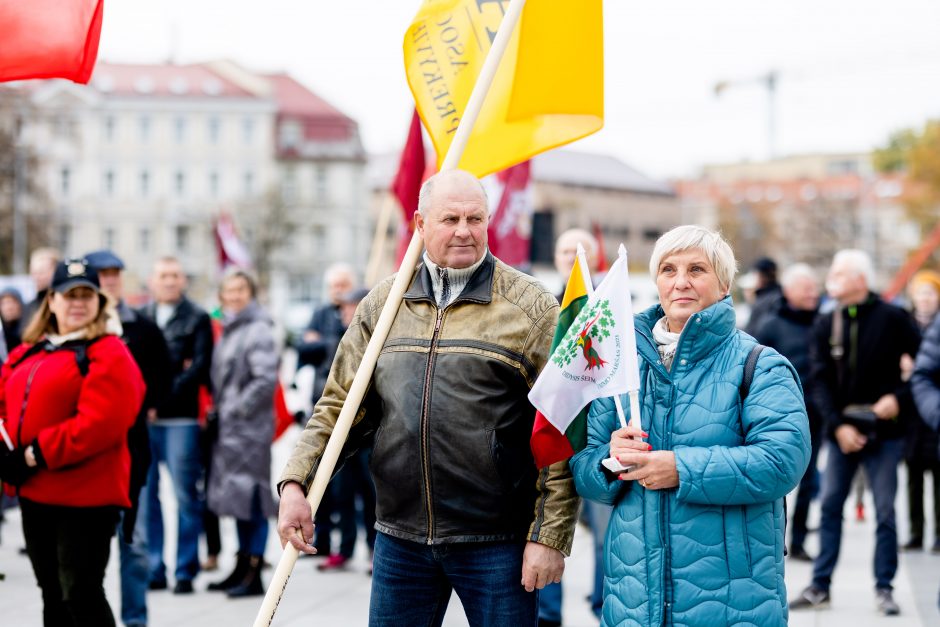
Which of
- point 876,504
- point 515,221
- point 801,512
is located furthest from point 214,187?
point 876,504

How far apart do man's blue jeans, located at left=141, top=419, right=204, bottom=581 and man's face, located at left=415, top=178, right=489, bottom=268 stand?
4812 millimetres

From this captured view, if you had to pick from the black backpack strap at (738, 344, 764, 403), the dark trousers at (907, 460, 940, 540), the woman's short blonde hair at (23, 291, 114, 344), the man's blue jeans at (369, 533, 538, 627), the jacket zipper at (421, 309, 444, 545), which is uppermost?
the woman's short blonde hair at (23, 291, 114, 344)

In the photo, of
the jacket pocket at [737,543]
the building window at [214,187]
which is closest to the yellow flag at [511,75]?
the jacket pocket at [737,543]

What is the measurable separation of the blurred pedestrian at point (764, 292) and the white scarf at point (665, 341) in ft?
21.4

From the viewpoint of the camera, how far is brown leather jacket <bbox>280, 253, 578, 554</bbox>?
392 centimetres

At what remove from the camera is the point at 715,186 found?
108875 millimetres

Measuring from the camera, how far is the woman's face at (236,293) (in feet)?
27.9

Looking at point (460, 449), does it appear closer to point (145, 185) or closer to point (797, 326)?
point (797, 326)

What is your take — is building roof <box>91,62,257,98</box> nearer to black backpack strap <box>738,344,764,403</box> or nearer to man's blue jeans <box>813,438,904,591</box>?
man's blue jeans <box>813,438,904,591</box>

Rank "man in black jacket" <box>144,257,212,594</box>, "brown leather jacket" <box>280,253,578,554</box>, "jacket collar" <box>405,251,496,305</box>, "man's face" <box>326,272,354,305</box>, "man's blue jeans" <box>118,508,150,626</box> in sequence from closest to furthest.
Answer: "brown leather jacket" <box>280,253,578,554</box>
"jacket collar" <box>405,251,496,305</box>
"man's blue jeans" <box>118,508,150,626</box>
"man in black jacket" <box>144,257,212,594</box>
"man's face" <box>326,272,354,305</box>

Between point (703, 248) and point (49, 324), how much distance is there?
3.22 metres

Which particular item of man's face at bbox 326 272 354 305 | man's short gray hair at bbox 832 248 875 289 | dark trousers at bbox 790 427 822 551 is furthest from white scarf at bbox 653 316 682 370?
man's face at bbox 326 272 354 305

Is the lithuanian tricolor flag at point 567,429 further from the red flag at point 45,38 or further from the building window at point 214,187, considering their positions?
the building window at point 214,187

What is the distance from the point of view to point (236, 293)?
8508 mm
